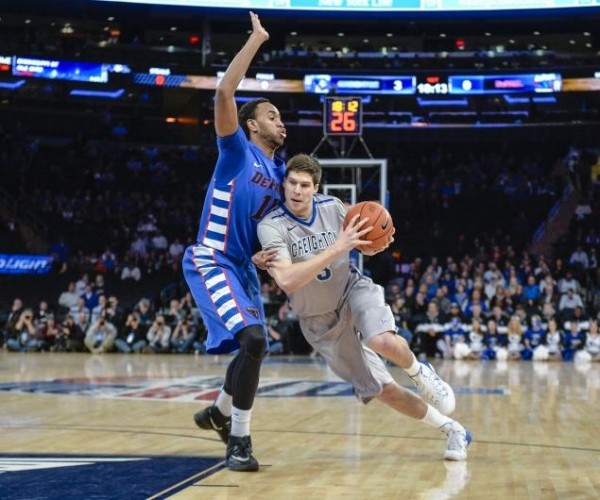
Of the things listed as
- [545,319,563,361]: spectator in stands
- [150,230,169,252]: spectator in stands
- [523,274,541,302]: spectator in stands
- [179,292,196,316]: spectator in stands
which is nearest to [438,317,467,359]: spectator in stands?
[545,319,563,361]: spectator in stands

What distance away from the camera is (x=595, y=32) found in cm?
3653

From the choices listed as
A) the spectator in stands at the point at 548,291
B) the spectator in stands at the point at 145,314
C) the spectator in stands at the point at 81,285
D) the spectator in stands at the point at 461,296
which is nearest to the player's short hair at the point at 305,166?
the spectator in stands at the point at 461,296

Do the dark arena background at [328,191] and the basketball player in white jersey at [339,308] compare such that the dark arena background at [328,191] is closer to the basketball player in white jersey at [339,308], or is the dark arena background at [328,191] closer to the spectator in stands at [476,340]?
the spectator in stands at [476,340]

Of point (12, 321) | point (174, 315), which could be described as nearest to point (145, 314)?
point (174, 315)

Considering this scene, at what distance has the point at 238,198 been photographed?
5953 mm

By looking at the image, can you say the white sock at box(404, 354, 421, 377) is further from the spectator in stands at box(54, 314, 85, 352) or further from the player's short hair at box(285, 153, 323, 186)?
the spectator in stands at box(54, 314, 85, 352)

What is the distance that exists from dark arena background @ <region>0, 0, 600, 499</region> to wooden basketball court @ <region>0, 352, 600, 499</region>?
35 millimetres

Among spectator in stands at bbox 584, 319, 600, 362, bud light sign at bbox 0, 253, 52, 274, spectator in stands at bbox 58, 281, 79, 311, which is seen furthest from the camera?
bud light sign at bbox 0, 253, 52, 274

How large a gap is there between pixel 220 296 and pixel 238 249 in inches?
13.0

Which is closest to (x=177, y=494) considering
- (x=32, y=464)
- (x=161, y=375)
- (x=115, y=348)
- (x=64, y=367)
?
(x=32, y=464)

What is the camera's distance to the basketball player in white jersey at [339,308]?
579 cm

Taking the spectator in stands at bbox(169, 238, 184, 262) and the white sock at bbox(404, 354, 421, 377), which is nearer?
the white sock at bbox(404, 354, 421, 377)

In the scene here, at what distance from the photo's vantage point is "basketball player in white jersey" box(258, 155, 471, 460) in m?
5.79

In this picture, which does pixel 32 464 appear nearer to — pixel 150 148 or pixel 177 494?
pixel 177 494
